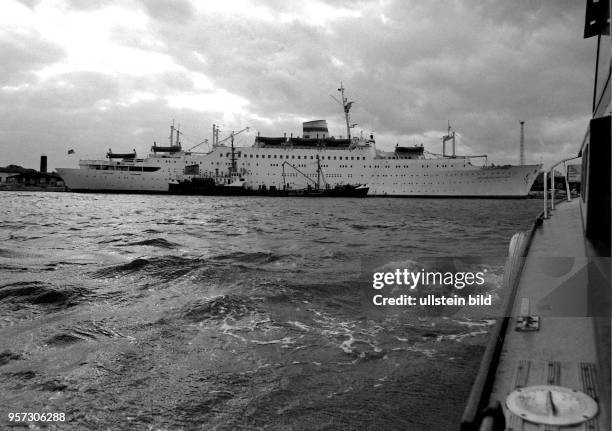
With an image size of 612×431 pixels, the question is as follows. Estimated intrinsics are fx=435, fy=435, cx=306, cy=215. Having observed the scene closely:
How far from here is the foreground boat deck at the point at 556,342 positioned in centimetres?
217

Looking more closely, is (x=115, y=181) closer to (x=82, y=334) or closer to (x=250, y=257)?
(x=250, y=257)

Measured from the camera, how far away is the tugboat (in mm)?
1968

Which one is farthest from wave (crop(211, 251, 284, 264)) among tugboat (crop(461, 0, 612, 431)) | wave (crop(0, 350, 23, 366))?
tugboat (crop(461, 0, 612, 431))

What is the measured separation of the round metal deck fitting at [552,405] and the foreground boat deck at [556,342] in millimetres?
27

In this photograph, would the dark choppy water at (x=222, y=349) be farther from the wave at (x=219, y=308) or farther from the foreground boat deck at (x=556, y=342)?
the foreground boat deck at (x=556, y=342)

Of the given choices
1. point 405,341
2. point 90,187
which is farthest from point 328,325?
point 90,187

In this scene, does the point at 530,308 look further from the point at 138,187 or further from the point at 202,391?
the point at 138,187

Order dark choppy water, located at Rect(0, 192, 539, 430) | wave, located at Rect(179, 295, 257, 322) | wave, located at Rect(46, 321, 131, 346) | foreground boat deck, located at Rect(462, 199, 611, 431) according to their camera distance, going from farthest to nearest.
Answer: wave, located at Rect(179, 295, 257, 322) → wave, located at Rect(46, 321, 131, 346) → dark choppy water, located at Rect(0, 192, 539, 430) → foreground boat deck, located at Rect(462, 199, 611, 431)

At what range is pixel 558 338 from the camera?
2.80m

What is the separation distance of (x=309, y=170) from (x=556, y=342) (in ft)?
232

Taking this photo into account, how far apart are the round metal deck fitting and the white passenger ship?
68.2 m

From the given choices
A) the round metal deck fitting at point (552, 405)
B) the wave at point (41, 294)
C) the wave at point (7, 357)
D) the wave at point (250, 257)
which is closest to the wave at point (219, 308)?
the wave at point (41, 294)

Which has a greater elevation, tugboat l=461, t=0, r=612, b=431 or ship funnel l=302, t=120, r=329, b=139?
ship funnel l=302, t=120, r=329, b=139
